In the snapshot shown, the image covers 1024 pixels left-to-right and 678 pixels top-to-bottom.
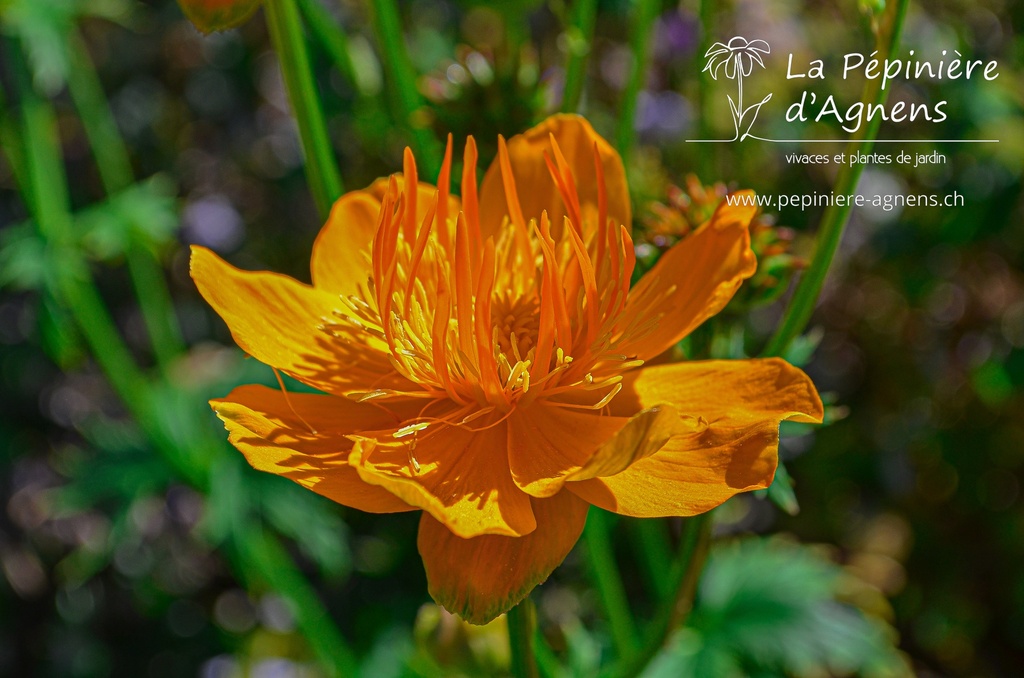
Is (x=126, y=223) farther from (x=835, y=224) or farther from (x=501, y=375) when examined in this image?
(x=835, y=224)

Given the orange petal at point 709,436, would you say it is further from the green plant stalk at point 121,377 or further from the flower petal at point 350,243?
the green plant stalk at point 121,377

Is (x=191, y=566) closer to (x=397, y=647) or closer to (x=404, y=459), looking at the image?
(x=397, y=647)

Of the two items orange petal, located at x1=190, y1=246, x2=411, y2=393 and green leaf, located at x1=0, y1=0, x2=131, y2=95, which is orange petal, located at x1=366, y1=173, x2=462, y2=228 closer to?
orange petal, located at x1=190, y1=246, x2=411, y2=393

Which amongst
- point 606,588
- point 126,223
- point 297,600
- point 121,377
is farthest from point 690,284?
point 121,377

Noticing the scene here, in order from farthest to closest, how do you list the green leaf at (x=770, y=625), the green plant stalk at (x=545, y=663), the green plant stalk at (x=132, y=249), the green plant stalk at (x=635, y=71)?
the green plant stalk at (x=132, y=249)
the green leaf at (x=770, y=625)
the green plant stalk at (x=635, y=71)
the green plant stalk at (x=545, y=663)

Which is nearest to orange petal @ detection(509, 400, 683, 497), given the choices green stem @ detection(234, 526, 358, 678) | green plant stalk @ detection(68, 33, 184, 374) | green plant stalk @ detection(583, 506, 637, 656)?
green plant stalk @ detection(583, 506, 637, 656)

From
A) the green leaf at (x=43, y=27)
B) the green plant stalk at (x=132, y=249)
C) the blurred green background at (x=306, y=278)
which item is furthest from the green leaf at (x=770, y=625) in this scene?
the green leaf at (x=43, y=27)

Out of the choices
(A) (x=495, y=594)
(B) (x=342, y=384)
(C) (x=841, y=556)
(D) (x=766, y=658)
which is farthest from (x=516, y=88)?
(C) (x=841, y=556)
